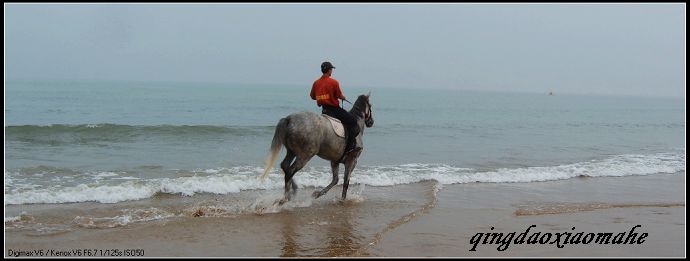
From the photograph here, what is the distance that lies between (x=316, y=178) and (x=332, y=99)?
3.35 metres

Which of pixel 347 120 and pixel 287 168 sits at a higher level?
pixel 347 120

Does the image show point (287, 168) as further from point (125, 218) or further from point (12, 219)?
point (12, 219)

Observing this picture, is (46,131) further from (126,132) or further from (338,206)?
(338,206)

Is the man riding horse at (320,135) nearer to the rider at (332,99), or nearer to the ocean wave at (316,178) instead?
the rider at (332,99)

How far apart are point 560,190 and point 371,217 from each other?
5.38 meters

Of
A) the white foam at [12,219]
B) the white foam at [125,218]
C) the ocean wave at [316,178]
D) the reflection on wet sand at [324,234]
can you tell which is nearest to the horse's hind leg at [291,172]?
the reflection on wet sand at [324,234]

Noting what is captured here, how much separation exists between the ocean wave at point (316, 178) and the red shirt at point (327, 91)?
2.86 metres

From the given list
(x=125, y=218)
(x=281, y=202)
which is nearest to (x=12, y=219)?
(x=125, y=218)

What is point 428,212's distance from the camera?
30.2 feet

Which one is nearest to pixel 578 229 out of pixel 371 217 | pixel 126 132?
pixel 371 217

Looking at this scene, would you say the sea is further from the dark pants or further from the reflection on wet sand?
the reflection on wet sand

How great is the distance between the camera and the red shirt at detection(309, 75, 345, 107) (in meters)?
9.37

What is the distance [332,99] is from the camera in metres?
9.49

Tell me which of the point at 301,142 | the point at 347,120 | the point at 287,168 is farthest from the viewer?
the point at 347,120
